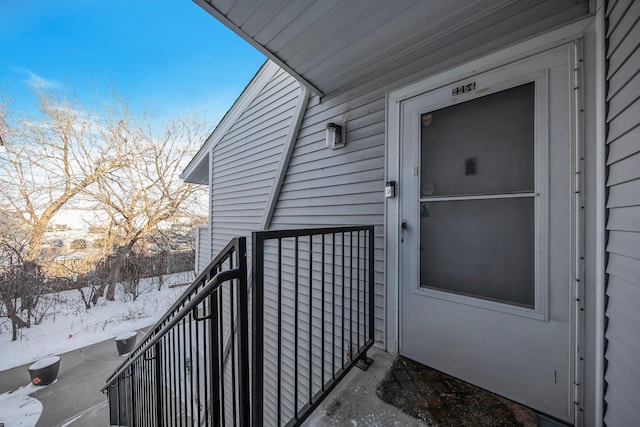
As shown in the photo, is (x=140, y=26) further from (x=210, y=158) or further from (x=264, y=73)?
(x=264, y=73)

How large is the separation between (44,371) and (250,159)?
15.0 ft

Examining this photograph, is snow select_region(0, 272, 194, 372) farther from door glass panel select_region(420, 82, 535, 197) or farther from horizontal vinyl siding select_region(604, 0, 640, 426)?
horizontal vinyl siding select_region(604, 0, 640, 426)

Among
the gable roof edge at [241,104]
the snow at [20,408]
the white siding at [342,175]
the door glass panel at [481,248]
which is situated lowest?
the snow at [20,408]

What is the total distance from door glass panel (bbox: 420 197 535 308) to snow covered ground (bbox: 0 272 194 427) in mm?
5191

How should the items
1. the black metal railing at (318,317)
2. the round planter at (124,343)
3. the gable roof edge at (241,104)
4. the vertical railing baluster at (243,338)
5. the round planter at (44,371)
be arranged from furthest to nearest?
the round planter at (124,343), the round planter at (44,371), the gable roof edge at (241,104), the black metal railing at (318,317), the vertical railing baluster at (243,338)

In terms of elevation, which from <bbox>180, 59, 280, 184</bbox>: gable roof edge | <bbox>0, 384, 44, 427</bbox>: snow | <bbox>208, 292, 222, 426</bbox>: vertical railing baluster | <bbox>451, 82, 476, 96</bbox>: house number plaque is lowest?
<bbox>0, 384, 44, 427</bbox>: snow

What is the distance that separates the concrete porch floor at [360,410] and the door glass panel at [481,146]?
131 cm

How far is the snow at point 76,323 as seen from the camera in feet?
15.4

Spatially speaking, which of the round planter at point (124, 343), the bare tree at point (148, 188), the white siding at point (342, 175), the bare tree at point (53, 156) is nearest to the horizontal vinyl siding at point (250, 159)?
the white siding at point (342, 175)

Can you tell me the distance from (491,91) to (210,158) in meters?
4.80

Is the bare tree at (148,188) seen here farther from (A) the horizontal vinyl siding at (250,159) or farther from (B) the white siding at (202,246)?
(A) the horizontal vinyl siding at (250,159)

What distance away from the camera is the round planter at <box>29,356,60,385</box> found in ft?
11.9

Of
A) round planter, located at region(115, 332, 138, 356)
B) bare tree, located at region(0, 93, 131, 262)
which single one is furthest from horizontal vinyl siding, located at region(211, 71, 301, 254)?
bare tree, located at region(0, 93, 131, 262)

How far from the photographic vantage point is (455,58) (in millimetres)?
1656
